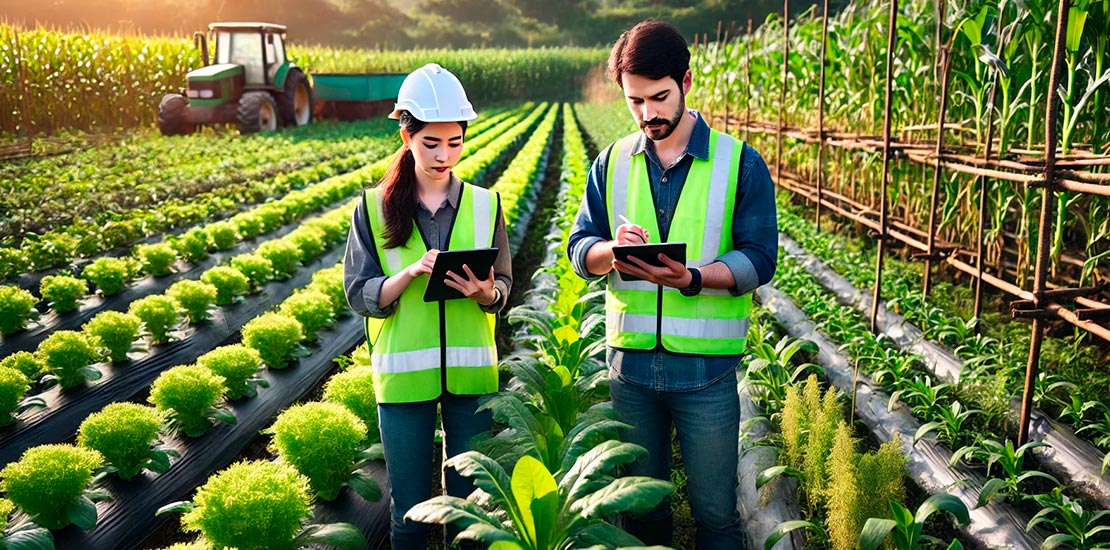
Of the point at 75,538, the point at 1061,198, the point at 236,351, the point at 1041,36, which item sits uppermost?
the point at 1041,36

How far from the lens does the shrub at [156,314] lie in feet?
17.3

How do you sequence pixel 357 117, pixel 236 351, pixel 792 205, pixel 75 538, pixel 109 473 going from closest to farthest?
pixel 75 538, pixel 109 473, pixel 236 351, pixel 792 205, pixel 357 117

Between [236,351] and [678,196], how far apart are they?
2.89m

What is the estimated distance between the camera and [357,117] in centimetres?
2409

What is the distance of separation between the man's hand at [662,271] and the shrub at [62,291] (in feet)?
16.3

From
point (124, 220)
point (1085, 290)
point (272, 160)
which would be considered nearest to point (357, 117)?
point (272, 160)

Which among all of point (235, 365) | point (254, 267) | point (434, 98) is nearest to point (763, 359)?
point (434, 98)

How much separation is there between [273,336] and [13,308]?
6.28 feet

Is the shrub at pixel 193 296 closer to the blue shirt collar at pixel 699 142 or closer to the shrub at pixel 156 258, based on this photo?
the shrub at pixel 156 258

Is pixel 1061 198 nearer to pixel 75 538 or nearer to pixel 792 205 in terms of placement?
pixel 75 538

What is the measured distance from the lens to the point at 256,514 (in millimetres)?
2688

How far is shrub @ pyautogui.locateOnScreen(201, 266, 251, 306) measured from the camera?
6.11 m

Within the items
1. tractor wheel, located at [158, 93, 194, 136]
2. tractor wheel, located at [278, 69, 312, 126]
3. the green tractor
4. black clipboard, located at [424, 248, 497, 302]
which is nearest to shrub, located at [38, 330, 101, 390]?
black clipboard, located at [424, 248, 497, 302]

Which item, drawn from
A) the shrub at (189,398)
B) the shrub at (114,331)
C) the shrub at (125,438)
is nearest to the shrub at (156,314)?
the shrub at (114,331)
